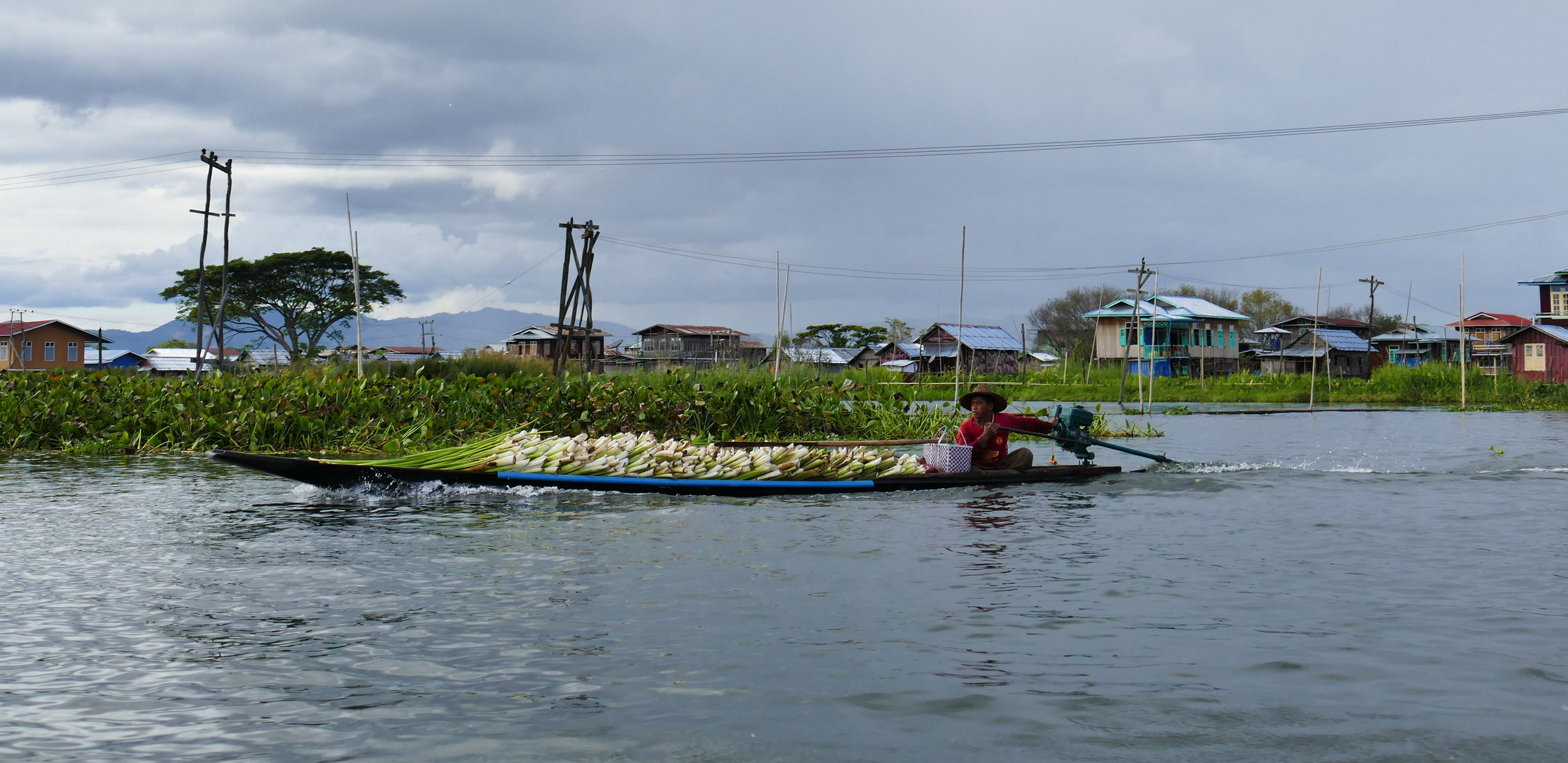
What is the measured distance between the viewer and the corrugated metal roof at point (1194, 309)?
62625mm

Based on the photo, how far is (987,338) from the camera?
70.2m

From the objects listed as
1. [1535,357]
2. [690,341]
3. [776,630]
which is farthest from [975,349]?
[776,630]

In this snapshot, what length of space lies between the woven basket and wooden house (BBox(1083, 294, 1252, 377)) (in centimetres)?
4866

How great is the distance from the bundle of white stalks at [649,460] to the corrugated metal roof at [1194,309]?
52.9 metres

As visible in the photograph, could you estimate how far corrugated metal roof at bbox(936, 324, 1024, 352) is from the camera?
68375 mm

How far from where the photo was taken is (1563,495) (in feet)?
44.0

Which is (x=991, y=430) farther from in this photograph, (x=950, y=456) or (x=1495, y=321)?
(x=1495, y=321)

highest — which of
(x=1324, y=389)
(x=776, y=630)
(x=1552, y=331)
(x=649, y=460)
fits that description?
(x=1552, y=331)

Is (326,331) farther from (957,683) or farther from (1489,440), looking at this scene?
(957,683)

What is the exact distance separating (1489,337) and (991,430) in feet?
219

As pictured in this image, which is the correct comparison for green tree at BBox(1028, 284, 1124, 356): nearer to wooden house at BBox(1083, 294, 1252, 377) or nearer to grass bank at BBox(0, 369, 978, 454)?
wooden house at BBox(1083, 294, 1252, 377)

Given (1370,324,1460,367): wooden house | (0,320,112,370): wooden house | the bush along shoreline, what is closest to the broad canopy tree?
(0,320,112,370): wooden house

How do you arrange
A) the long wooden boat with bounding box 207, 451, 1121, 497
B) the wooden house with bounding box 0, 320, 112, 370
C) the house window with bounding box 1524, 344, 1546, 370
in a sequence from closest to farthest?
the long wooden boat with bounding box 207, 451, 1121, 497 < the house window with bounding box 1524, 344, 1546, 370 < the wooden house with bounding box 0, 320, 112, 370

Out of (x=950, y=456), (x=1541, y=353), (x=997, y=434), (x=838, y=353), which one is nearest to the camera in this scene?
(x=950, y=456)
